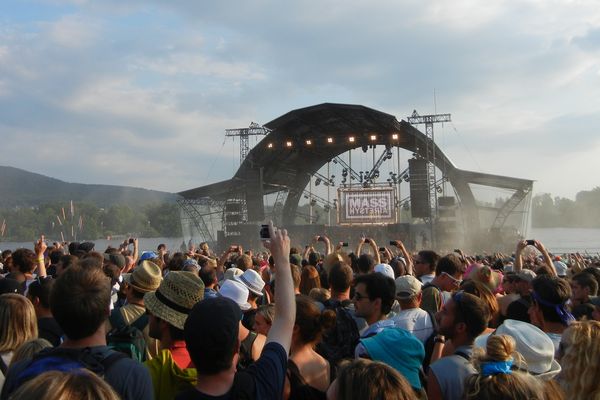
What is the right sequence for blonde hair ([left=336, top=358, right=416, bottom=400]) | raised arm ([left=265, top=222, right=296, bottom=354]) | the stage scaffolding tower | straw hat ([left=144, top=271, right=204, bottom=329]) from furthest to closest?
the stage scaffolding tower
straw hat ([left=144, top=271, right=204, bottom=329])
raised arm ([left=265, top=222, right=296, bottom=354])
blonde hair ([left=336, top=358, right=416, bottom=400])

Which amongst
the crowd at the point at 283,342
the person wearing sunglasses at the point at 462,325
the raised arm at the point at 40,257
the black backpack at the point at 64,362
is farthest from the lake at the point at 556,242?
the black backpack at the point at 64,362

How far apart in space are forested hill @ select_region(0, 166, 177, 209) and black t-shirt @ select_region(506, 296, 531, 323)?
412 feet

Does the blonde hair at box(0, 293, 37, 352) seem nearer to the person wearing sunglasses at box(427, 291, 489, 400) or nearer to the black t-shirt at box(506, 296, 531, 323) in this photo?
the person wearing sunglasses at box(427, 291, 489, 400)

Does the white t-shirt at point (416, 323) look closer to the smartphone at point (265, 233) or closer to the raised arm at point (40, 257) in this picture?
the smartphone at point (265, 233)

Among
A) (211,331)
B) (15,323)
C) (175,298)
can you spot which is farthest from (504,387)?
(15,323)

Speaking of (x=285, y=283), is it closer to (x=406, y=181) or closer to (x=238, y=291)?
(x=238, y=291)

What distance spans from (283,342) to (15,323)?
5.55 feet

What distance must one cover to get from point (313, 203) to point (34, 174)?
155382 millimetres

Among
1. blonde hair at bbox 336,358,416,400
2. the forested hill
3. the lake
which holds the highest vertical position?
the forested hill

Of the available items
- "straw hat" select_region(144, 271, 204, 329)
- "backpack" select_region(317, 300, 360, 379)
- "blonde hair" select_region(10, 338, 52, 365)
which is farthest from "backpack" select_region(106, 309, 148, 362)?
"backpack" select_region(317, 300, 360, 379)

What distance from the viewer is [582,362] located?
2.30 metres

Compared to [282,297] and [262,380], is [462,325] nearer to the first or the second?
[282,297]

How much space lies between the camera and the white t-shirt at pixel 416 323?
3473 mm

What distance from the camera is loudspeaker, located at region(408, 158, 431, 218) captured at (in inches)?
950
